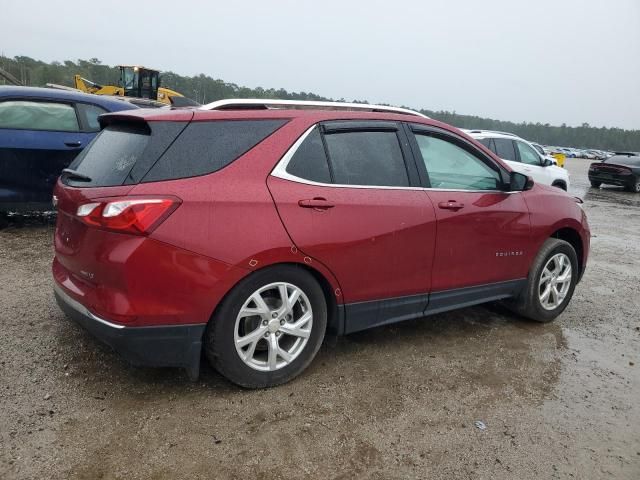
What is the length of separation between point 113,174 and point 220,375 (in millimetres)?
1357

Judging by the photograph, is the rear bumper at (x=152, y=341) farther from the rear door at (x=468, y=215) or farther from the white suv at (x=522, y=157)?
the white suv at (x=522, y=157)

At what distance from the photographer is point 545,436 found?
281 cm

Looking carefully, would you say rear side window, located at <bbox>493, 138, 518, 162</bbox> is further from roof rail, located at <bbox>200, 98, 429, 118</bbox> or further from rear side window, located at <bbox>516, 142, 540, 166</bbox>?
roof rail, located at <bbox>200, 98, 429, 118</bbox>

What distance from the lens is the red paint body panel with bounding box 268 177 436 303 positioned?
116 inches

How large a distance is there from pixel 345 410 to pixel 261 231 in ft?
3.66

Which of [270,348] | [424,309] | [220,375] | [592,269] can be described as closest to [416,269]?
[424,309]

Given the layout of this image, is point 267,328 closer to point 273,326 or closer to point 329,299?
point 273,326

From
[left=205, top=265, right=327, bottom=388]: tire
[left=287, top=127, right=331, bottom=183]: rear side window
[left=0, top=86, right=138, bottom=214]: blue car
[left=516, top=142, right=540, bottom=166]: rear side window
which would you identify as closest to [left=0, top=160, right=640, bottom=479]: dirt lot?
[left=205, top=265, right=327, bottom=388]: tire

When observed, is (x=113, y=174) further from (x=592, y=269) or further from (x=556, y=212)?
(x=592, y=269)

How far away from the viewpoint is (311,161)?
3.10 m

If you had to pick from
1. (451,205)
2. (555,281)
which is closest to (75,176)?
(451,205)

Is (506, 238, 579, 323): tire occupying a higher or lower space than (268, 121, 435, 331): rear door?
lower

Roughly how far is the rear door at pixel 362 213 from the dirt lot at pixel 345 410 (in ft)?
1.73

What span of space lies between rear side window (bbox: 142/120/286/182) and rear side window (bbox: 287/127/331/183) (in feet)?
0.70
